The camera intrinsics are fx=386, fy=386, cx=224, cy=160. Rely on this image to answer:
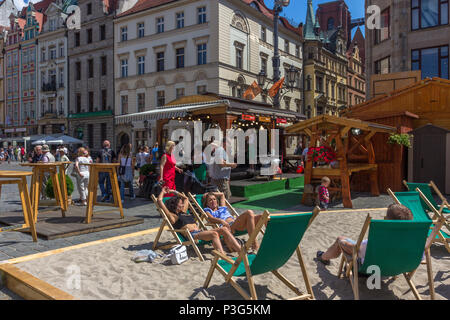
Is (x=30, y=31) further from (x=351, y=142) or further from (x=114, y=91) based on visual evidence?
(x=351, y=142)

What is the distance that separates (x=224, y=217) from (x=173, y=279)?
62.3 inches

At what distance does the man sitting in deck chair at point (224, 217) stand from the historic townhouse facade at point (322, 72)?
37.5 metres

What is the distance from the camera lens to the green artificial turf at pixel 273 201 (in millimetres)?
10078

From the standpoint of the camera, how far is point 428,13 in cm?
2148

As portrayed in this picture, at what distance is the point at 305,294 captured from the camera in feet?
12.7

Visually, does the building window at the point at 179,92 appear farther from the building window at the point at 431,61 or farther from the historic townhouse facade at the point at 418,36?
the building window at the point at 431,61

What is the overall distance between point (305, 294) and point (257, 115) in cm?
1024

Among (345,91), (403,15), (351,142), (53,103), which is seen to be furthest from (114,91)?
(345,91)

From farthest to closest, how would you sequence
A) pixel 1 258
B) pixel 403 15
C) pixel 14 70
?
pixel 14 70 < pixel 403 15 < pixel 1 258

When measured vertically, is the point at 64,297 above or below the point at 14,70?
below

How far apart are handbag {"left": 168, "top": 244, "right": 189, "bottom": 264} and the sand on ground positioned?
71 mm

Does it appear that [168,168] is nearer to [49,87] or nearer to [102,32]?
[102,32]

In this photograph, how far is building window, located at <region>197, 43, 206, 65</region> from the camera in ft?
99.3

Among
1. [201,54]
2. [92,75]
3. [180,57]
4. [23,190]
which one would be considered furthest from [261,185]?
[92,75]
